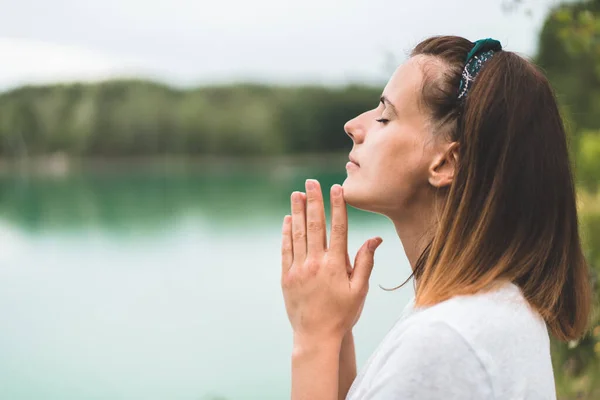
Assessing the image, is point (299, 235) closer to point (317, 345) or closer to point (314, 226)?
point (314, 226)

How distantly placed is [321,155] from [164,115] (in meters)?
13.4

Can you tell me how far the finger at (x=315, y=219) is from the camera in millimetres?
1641

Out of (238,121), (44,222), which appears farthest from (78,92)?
(44,222)

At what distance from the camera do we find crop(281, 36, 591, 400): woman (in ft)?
4.10

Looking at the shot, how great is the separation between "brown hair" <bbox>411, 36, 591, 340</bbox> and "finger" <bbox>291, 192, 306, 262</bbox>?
33 centimetres

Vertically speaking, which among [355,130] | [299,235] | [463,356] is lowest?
[463,356]

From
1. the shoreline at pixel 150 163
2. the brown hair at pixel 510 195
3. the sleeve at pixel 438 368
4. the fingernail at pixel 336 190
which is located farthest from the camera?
the shoreline at pixel 150 163

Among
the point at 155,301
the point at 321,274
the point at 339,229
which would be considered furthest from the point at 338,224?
the point at 155,301

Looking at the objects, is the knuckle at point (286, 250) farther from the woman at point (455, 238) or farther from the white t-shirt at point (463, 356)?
the white t-shirt at point (463, 356)

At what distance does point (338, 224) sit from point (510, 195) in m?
0.40

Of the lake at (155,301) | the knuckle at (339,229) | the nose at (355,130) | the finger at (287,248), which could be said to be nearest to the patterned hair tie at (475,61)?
the nose at (355,130)

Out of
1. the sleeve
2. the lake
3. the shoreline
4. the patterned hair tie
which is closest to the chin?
the patterned hair tie

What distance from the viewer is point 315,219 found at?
1663 millimetres

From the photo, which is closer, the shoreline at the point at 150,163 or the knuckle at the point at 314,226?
the knuckle at the point at 314,226
